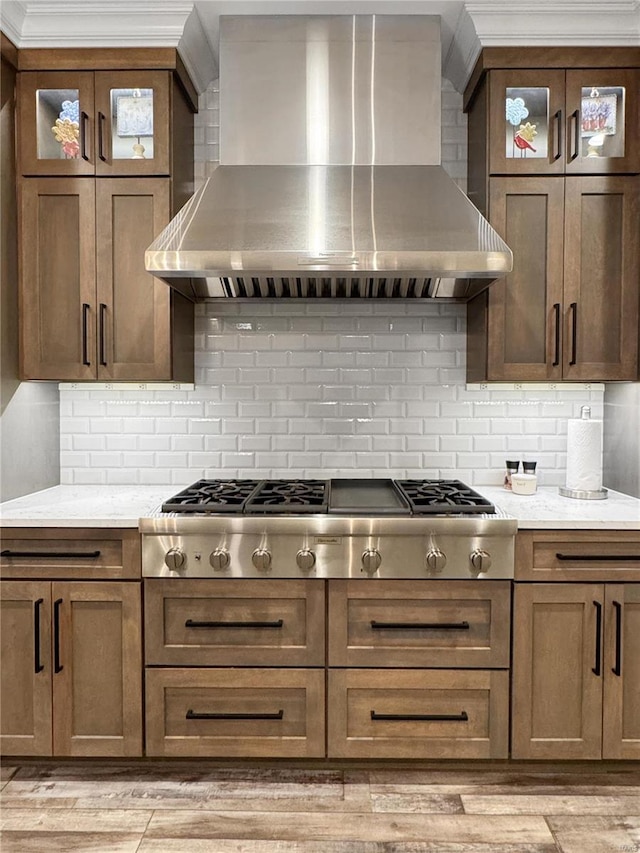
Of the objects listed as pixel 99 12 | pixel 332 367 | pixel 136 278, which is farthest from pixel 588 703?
pixel 99 12

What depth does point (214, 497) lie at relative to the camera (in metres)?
2.50

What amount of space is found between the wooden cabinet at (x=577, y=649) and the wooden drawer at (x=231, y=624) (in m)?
0.79

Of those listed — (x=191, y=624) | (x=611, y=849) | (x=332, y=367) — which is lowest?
(x=611, y=849)

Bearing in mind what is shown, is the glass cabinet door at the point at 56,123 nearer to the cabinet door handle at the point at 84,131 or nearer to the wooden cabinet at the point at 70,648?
the cabinet door handle at the point at 84,131

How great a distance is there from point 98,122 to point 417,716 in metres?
2.73

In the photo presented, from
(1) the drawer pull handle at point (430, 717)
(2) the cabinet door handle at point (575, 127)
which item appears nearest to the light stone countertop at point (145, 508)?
Result: (1) the drawer pull handle at point (430, 717)

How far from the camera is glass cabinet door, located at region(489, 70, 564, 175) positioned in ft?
8.29

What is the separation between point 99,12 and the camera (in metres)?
2.47

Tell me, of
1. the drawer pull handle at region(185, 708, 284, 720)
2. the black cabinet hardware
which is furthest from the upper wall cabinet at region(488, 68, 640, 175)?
the drawer pull handle at region(185, 708, 284, 720)

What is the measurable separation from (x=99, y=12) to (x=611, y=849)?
363cm

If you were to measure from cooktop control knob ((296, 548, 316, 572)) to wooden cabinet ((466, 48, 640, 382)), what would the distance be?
3.64ft

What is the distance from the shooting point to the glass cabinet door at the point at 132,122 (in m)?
2.54

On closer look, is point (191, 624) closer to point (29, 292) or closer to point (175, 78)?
point (29, 292)

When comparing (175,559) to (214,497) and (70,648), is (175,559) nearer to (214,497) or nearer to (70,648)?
(214,497)
